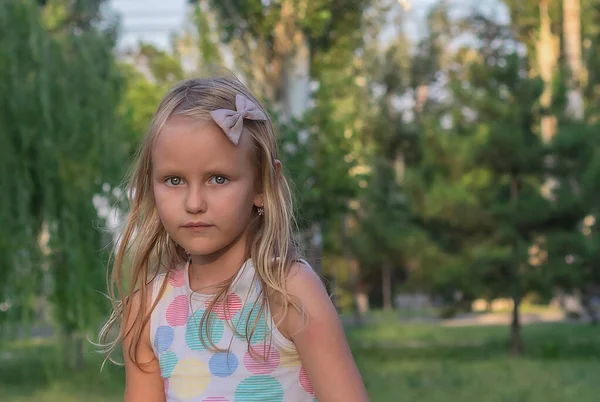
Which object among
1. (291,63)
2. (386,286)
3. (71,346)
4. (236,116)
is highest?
(291,63)

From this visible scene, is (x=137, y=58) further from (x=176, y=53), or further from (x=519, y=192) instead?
(x=519, y=192)

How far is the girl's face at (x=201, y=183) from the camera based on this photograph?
193cm

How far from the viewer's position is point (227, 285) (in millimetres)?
2025

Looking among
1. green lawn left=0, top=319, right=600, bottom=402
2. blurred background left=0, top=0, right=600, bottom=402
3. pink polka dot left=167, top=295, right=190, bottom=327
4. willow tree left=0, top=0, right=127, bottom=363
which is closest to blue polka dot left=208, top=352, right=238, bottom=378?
pink polka dot left=167, top=295, right=190, bottom=327

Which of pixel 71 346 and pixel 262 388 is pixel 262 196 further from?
pixel 71 346

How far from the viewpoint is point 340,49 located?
19516 millimetres

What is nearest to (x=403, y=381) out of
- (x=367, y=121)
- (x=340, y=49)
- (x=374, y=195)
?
(x=340, y=49)

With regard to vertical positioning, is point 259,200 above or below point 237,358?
above

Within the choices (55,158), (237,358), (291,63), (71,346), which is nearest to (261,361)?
(237,358)

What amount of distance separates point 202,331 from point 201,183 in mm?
298

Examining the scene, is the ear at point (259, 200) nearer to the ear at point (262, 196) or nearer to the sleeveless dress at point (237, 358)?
the ear at point (262, 196)

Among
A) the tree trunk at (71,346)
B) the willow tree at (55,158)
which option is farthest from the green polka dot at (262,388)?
the tree trunk at (71,346)

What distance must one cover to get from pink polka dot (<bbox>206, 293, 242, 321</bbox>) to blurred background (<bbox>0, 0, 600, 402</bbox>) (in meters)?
3.55

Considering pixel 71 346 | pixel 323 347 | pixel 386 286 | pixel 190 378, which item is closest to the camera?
pixel 323 347
